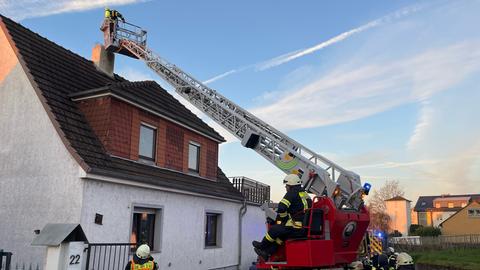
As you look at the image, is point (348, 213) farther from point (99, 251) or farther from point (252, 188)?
point (252, 188)

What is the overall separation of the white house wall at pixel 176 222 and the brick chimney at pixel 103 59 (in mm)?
5663

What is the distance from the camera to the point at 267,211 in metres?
8.66

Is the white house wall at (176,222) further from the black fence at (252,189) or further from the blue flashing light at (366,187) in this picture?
the blue flashing light at (366,187)

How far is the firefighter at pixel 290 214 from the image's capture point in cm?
671

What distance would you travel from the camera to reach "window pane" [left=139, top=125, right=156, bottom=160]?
40.5ft

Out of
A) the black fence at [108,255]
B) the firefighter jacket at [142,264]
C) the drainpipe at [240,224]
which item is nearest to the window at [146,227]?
the black fence at [108,255]

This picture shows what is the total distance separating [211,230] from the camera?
15.0m

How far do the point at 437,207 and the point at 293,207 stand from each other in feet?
260

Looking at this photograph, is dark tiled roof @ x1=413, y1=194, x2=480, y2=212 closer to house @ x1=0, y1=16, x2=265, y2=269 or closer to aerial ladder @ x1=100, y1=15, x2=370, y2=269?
house @ x1=0, y1=16, x2=265, y2=269

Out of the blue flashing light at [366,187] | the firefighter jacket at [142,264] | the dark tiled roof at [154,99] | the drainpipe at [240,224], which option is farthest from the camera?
the drainpipe at [240,224]

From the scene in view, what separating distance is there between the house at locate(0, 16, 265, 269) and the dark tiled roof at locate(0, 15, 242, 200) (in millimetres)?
35

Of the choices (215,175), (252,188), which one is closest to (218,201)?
(215,175)

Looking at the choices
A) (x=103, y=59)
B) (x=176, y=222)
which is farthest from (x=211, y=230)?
(x=103, y=59)

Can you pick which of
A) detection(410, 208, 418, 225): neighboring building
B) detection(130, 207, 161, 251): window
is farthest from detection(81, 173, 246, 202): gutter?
detection(410, 208, 418, 225): neighboring building
